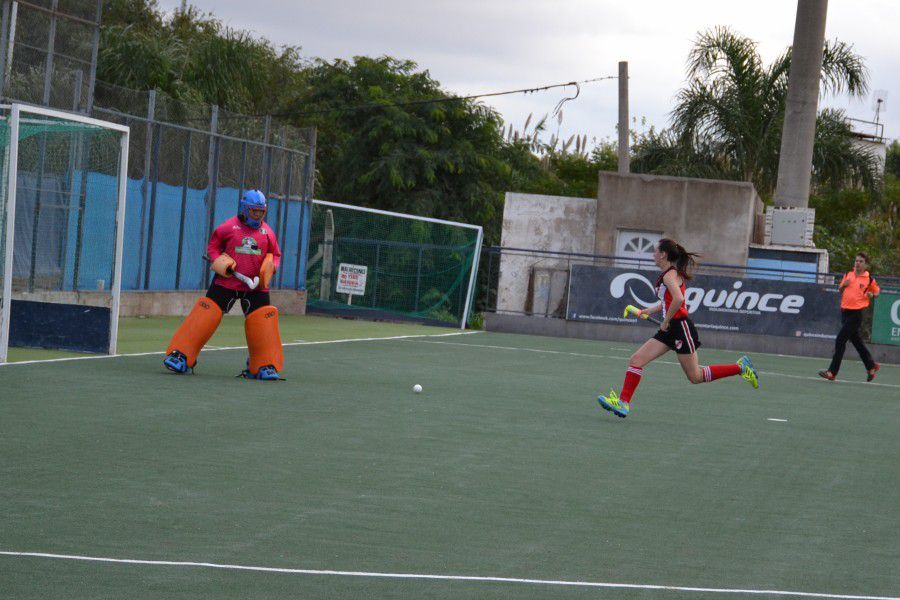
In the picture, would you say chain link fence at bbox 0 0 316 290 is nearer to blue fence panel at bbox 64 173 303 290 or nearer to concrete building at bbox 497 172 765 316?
blue fence panel at bbox 64 173 303 290

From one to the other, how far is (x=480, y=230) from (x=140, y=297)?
8969 mm

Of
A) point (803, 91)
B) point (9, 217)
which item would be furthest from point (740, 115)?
point (9, 217)

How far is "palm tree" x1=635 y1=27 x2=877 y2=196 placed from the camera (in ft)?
124

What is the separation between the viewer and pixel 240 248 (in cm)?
1392

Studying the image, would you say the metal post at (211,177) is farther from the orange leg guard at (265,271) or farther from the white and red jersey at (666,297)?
the white and red jersey at (666,297)

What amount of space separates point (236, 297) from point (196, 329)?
1.80ft

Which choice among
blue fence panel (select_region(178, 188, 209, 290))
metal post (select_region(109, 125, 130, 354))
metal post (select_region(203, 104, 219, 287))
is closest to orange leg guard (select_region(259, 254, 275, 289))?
metal post (select_region(109, 125, 130, 354))

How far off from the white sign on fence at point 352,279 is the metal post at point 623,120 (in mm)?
8207

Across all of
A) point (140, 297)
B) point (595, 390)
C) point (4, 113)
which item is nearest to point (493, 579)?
point (595, 390)

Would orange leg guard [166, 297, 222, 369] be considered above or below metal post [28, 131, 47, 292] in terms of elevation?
below

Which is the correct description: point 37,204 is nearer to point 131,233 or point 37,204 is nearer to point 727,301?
point 131,233

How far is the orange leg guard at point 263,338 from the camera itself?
45.3 feet

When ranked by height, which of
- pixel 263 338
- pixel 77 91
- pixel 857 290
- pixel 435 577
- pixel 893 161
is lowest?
pixel 435 577

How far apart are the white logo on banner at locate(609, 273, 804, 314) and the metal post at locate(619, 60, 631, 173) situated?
598cm
